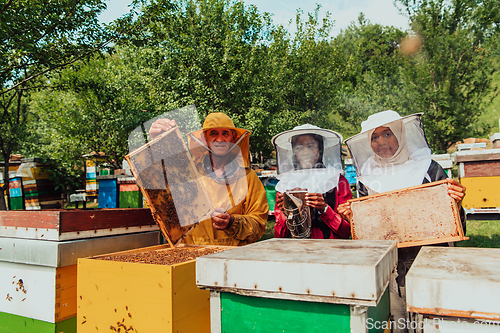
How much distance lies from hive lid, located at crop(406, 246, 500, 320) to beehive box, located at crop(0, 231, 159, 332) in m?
1.79

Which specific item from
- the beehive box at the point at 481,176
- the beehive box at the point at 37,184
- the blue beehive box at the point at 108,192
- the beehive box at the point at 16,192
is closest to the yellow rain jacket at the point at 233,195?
the beehive box at the point at 481,176

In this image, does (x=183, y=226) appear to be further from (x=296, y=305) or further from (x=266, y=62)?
(x=266, y=62)

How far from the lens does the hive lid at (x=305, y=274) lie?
925mm

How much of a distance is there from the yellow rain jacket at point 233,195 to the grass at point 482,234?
11.8 ft

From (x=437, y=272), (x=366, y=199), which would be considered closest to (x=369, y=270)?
(x=437, y=272)

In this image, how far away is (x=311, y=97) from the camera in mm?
19672

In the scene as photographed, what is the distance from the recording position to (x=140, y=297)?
1.37 meters

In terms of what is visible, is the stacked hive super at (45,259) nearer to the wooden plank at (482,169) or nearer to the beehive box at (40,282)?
the beehive box at (40,282)

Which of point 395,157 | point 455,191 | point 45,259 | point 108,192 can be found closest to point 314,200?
point 395,157

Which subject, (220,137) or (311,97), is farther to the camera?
(311,97)

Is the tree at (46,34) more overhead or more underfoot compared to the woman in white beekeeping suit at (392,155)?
more overhead

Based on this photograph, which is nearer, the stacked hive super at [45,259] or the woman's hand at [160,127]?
the stacked hive super at [45,259]

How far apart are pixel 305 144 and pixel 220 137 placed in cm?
69

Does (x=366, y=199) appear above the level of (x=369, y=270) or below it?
above
